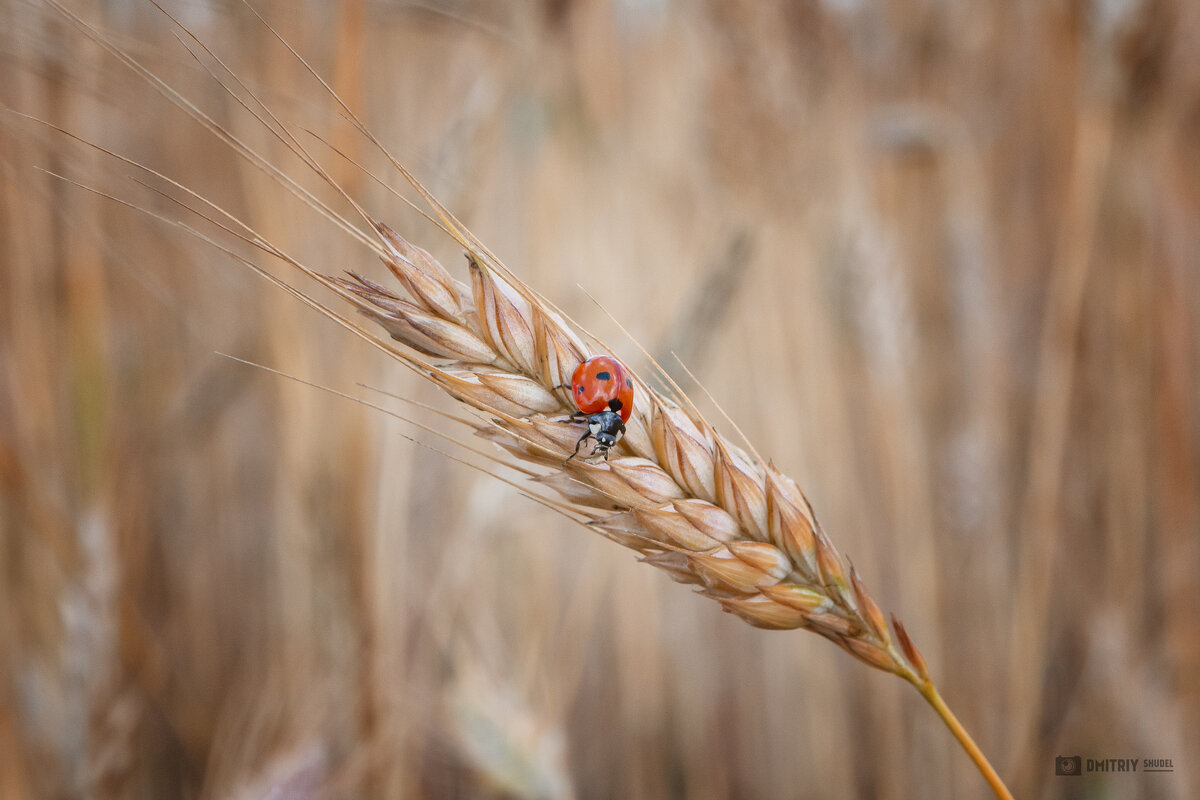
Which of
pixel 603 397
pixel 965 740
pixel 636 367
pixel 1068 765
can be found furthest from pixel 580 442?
pixel 1068 765

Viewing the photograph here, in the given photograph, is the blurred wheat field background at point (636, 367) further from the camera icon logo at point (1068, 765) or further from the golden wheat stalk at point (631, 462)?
the golden wheat stalk at point (631, 462)

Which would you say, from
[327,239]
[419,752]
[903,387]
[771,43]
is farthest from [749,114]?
[419,752]

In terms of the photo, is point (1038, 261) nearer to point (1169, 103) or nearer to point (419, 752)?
point (1169, 103)

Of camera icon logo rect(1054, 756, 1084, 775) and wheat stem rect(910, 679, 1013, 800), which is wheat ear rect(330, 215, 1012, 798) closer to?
wheat stem rect(910, 679, 1013, 800)

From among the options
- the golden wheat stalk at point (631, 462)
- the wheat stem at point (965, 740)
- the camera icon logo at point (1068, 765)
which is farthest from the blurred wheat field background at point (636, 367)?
the wheat stem at point (965, 740)

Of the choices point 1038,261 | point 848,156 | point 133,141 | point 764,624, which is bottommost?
point 764,624

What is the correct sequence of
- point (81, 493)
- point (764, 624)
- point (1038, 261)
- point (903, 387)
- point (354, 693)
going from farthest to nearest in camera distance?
point (1038, 261)
point (903, 387)
point (81, 493)
point (354, 693)
point (764, 624)

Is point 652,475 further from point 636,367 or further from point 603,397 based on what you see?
point 636,367
